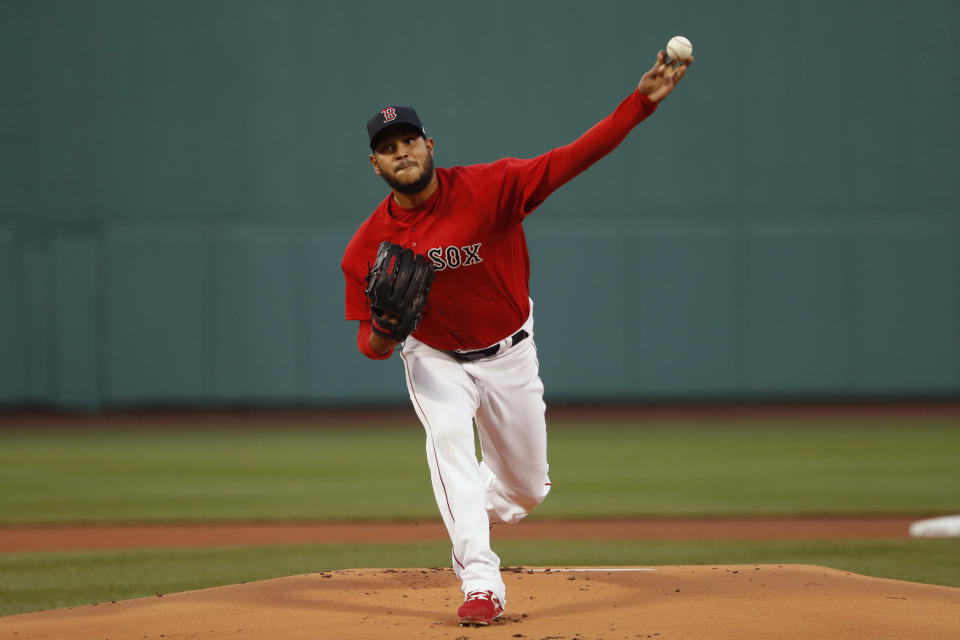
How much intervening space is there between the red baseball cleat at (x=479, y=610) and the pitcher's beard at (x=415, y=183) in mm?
1412

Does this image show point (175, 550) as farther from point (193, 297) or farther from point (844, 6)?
point (844, 6)

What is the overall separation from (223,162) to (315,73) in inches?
70.5

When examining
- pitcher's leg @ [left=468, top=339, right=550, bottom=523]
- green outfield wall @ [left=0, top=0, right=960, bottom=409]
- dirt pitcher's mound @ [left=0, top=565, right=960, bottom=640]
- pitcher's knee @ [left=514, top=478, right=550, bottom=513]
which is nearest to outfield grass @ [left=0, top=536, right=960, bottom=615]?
dirt pitcher's mound @ [left=0, top=565, right=960, bottom=640]

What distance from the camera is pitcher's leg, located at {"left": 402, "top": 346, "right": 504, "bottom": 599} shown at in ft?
12.8

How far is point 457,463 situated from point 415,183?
1.00m

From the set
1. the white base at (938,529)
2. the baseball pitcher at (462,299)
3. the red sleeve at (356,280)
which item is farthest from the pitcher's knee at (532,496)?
the white base at (938,529)

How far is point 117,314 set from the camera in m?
15.5

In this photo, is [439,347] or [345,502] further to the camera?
[345,502]

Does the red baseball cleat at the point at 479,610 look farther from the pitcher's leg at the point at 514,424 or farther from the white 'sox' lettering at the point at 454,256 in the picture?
the white 'sox' lettering at the point at 454,256

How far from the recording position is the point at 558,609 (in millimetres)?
4070

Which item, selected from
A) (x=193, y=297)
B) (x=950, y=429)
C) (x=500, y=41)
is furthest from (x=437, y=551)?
(x=500, y=41)

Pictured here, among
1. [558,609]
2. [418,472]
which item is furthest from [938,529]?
[418,472]

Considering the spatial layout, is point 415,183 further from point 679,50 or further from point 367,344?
point 679,50

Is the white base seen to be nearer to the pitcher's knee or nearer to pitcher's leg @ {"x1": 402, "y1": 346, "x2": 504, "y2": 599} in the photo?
the pitcher's knee
